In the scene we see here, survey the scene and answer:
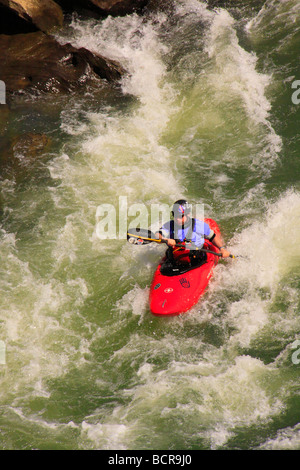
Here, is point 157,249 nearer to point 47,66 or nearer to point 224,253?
point 224,253

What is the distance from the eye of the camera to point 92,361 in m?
5.83

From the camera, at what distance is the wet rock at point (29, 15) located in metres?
10.0

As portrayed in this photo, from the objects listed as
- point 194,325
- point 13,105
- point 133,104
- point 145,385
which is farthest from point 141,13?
point 145,385

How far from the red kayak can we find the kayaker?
7.2 inches

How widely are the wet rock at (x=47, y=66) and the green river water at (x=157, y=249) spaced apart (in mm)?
345

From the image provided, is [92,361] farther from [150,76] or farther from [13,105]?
[150,76]

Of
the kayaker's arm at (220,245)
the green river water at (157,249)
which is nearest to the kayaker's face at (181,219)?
the kayaker's arm at (220,245)

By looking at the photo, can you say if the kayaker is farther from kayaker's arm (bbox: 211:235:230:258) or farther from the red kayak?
the red kayak

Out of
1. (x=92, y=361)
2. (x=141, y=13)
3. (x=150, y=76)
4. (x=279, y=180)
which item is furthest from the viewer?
(x=141, y=13)

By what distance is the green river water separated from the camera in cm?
519

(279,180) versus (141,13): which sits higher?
(141,13)

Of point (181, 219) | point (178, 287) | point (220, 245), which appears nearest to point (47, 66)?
point (181, 219)

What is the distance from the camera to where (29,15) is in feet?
33.9
